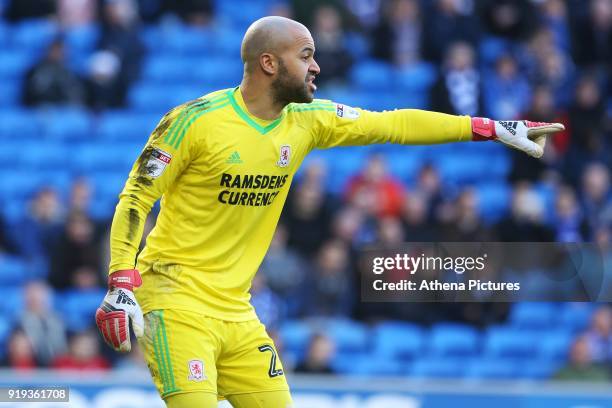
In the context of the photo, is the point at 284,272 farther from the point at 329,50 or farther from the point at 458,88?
the point at 329,50

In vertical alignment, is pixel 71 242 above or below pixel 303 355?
above

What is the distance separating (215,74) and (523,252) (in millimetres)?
8325

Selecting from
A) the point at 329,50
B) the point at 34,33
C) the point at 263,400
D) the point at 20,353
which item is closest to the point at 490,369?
the point at 20,353

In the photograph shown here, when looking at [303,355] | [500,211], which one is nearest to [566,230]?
[500,211]

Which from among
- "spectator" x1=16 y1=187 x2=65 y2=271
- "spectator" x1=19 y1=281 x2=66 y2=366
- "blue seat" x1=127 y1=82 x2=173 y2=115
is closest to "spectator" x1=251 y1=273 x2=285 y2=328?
"spectator" x1=19 y1=281 x2=66 y2=366

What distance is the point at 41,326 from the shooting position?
11.4m

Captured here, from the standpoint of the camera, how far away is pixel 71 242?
11969 millimetres

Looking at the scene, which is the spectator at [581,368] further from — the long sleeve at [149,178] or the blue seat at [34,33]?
the blue seat at [34,33]

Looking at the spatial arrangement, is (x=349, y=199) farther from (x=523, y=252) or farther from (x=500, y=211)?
(x=523, y=252)

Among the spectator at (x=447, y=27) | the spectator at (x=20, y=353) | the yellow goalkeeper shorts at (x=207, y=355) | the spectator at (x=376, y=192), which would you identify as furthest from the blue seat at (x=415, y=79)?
the yellow goalkeeper shorts at (x=207, y=355)

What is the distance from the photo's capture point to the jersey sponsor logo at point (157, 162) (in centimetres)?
589

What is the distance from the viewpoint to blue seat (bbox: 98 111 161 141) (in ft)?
48.1

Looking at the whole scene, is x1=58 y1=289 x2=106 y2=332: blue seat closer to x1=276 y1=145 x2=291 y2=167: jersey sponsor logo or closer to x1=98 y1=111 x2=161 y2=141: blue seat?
x1=98 y1=111 x2=161 y2=141: blue seat

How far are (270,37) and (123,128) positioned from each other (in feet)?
28.7
